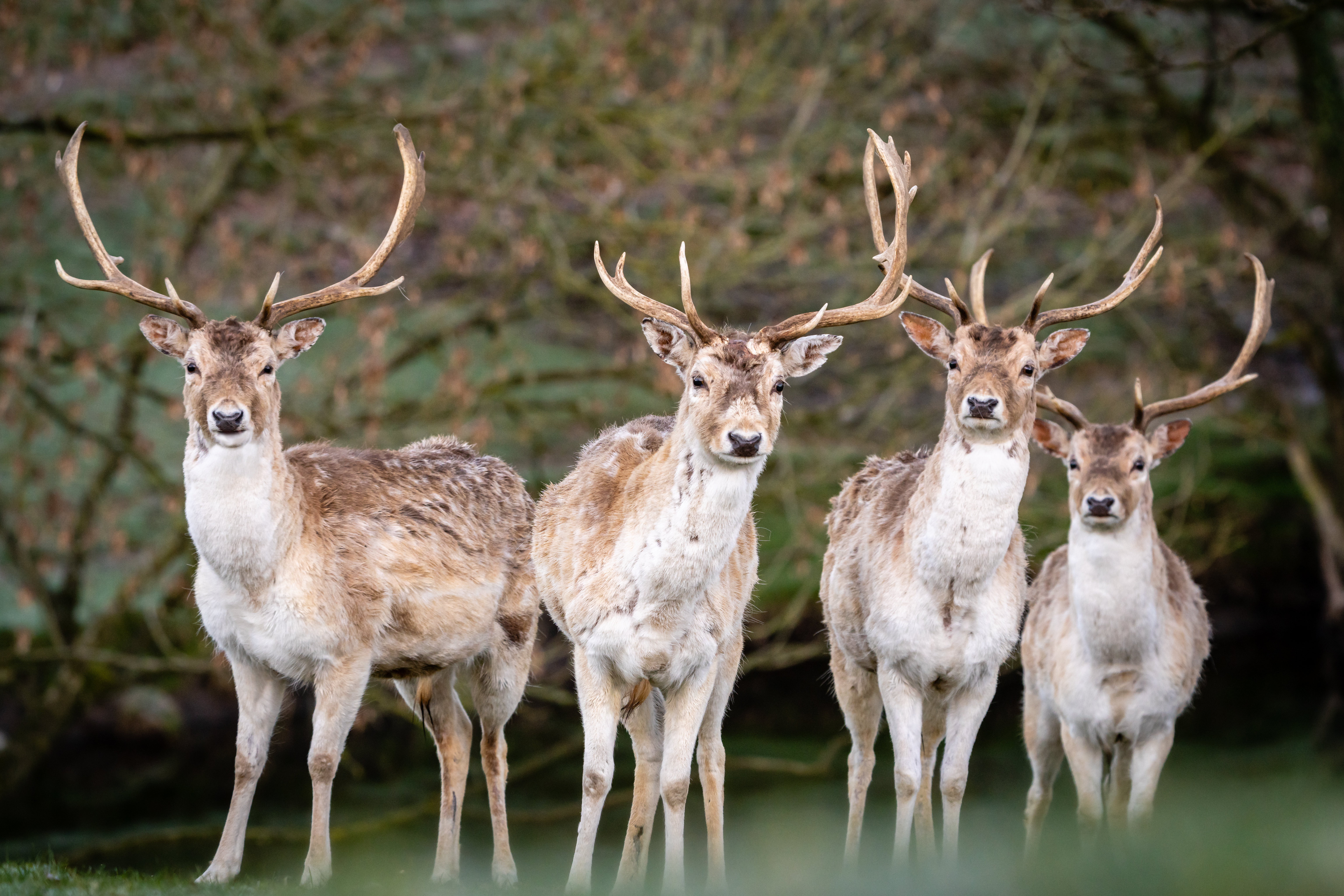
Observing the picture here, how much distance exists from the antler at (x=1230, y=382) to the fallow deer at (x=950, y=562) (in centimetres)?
65

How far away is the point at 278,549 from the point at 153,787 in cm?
783

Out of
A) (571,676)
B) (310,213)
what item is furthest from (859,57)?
(571,676)

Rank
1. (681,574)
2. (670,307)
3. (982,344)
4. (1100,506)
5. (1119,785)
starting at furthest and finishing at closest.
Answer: (1119,785) → (1100,506) → (982,344) → (670,307) → (681,574)

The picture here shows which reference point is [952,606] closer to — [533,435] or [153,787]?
[533,435]

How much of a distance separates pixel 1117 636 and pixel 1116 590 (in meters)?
0.23

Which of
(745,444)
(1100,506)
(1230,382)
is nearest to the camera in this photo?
(745,444)

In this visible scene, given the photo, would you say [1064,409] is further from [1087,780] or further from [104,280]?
[104,280]

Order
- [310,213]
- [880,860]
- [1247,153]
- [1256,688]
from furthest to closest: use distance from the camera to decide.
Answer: [1247,153], [1256,688], [310,213], [880,860]

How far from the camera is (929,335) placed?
7.92 metres

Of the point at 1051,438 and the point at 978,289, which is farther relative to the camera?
the point at 978,289

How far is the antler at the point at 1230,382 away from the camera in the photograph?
8.30m

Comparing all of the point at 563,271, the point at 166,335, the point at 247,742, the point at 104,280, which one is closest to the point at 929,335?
the point at 166,335

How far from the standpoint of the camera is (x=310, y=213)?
14688 mm

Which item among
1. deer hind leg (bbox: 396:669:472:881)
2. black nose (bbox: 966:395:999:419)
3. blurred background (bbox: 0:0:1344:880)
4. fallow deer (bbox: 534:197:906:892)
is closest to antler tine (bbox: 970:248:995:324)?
blurred background (bbox: 0:0:1344:880)
